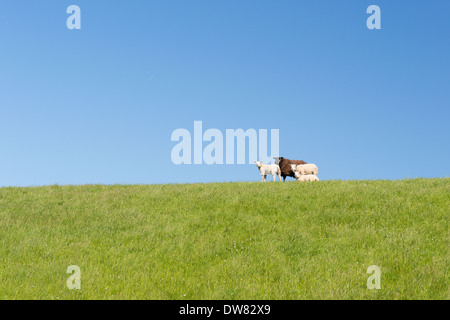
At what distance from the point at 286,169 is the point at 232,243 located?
19008mm

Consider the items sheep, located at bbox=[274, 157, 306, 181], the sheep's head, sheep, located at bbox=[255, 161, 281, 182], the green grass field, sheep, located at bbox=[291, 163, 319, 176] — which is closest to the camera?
the green grass field

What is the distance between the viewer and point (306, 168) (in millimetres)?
30891

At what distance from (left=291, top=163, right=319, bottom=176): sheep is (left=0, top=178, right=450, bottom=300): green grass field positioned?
9818 millimetres

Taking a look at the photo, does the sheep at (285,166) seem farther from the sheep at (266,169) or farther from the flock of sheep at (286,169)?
the sheep at (266,169)

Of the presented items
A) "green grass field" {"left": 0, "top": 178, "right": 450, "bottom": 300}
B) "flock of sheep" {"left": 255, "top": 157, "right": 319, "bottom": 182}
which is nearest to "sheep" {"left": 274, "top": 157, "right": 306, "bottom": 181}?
"flock of sheep" {"left": 255, "top": 157, "right": 319, "bottom": 182}

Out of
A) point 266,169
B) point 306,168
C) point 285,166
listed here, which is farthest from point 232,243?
point 285,166

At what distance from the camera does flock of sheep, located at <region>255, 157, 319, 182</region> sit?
30.2 metres

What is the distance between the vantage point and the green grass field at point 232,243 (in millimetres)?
10141

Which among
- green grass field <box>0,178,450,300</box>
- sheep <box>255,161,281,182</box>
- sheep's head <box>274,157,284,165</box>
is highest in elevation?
sheep's head <box>274,157,284,165</box>

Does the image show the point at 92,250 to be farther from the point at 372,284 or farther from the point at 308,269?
the point at 372,284

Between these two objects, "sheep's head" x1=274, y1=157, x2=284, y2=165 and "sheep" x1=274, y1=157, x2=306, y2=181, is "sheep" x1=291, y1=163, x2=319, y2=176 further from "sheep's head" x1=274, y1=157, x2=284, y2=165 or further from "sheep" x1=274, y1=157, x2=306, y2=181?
"sheep's head" x1=274, y1=157, x2=284, y2=165

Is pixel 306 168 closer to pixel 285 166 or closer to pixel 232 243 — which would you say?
pixel 285 166
